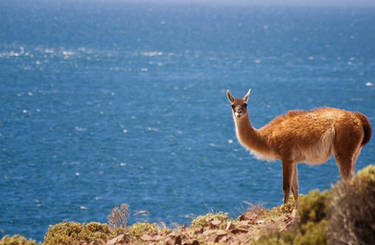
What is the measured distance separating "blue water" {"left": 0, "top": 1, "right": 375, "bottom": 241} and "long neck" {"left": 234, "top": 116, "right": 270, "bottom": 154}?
2.31 m

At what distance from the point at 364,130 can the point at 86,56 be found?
131 m

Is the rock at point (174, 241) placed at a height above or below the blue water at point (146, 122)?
below

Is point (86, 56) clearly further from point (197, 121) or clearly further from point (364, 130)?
point (364, 130)

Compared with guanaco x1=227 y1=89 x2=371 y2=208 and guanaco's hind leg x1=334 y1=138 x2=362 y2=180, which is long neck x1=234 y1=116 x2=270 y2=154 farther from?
guanaco's hind leg x1=334 y1=138 x2=362 y2=180

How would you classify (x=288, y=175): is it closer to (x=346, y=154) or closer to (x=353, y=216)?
(x=346, y=154)

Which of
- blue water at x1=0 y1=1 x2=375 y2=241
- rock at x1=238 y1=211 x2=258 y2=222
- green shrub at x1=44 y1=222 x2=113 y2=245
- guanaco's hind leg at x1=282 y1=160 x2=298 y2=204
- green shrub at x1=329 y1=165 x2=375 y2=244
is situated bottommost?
green shrub at x1=329 y1=165 x2=375 y2=244

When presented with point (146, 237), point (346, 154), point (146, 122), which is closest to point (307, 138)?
point (346, 154)

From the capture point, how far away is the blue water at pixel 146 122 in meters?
50.4

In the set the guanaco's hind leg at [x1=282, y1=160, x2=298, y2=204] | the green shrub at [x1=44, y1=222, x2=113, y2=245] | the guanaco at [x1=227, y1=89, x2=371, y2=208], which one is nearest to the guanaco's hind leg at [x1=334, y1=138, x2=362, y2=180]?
the guanaco at [x1=227, y1=89, x2=371, y2=208]

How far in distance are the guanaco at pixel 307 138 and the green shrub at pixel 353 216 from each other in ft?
12.2

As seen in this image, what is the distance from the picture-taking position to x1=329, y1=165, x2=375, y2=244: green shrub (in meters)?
7.38

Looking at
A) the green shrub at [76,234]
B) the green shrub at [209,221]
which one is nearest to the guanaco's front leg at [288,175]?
the green shrub at [209,221]

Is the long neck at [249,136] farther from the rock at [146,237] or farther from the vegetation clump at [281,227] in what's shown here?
the rock at [146,237]

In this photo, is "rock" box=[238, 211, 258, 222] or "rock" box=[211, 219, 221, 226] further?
"rock" box=[238, 211, 258, 222]
